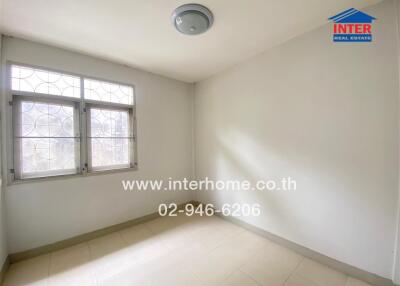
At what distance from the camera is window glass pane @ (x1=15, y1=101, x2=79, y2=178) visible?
1.84 meters

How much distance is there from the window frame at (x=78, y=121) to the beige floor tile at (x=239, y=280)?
1.91 metres

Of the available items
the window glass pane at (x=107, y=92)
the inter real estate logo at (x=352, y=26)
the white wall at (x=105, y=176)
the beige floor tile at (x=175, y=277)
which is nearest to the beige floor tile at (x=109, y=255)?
the white wall at (x=105, y=176)

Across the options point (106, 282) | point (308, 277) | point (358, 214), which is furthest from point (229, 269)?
point (358, 214)

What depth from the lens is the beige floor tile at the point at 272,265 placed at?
154 centimetres

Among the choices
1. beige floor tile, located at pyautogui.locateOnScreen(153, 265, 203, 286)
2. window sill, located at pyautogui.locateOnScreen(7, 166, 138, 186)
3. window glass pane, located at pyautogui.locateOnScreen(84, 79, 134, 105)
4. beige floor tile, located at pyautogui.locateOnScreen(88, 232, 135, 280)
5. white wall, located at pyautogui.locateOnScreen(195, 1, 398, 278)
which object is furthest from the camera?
window glass pane, located at pyautogui.locateOnScreen(84, 79, 134, 105)

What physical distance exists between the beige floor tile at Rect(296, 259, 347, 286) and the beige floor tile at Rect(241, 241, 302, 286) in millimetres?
73

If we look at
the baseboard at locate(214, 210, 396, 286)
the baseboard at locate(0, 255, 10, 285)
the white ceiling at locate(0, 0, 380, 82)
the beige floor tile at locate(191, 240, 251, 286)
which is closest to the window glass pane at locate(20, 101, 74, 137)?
the white ceiling at locate(0, 0, 380, 82)

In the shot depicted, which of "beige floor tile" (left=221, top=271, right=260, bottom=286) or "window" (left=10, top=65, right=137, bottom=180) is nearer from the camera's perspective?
"beige floor tile" (left=221, top=271, right=260, bottom=286)

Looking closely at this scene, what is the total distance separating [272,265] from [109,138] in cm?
261

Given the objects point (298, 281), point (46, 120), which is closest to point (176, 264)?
point (298, 281)

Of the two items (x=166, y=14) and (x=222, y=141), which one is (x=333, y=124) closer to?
(x=222, y=141)

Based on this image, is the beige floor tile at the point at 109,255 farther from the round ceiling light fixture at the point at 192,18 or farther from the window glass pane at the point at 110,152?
the round ceiling light fixture at the point at 192,18

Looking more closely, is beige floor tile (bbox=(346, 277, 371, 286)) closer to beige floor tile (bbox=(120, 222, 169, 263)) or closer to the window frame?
beige floor tile (bbox=(120, 222, 169, 263))

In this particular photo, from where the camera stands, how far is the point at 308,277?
1545mm
